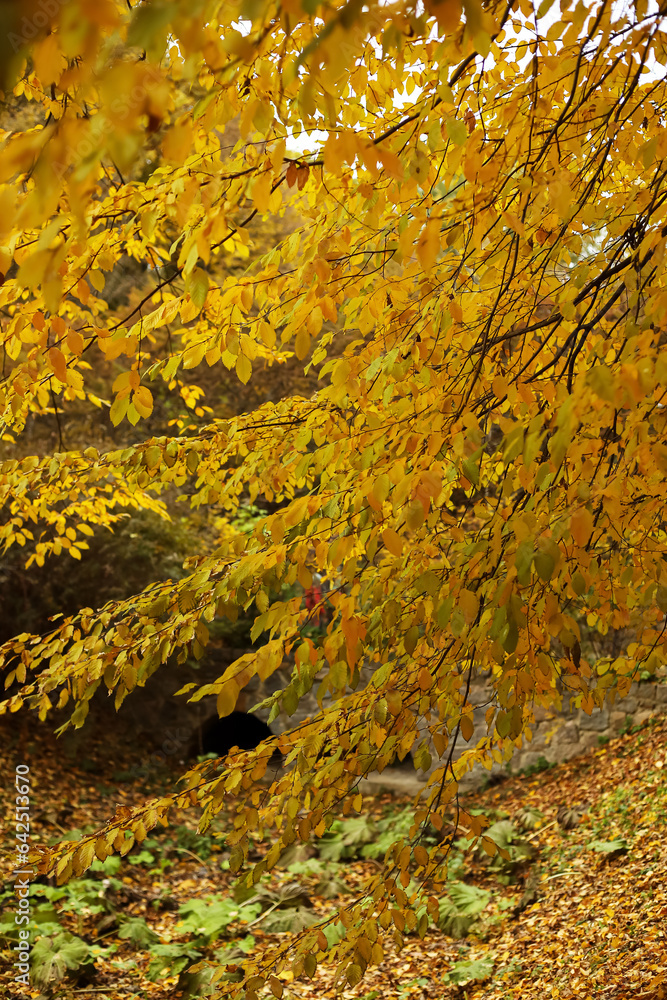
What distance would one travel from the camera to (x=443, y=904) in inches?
225

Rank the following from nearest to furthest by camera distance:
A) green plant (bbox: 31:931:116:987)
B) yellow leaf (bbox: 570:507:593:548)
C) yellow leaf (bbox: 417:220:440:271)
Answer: yellow leaf (bbox: 570:507:593:548) → yellow leaf (bbox: 417:220:440:271) → green plant (bbox: 31:931:116:987)

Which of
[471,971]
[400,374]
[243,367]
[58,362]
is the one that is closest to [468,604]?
[400,374]

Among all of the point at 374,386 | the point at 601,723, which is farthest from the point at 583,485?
the point at 601,723

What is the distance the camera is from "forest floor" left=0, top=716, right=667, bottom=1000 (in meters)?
4.33

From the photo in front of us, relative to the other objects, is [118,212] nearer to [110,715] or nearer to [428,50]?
[428,50]

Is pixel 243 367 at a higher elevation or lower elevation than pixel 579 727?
higher

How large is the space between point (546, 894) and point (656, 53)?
5347 millimetres

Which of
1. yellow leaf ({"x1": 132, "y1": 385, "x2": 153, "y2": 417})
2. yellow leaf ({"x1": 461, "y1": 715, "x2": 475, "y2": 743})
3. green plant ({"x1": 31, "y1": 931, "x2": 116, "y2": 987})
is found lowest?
green plant ({"x1": 31, "y1": 931, "x2": 116, "y2": 987})

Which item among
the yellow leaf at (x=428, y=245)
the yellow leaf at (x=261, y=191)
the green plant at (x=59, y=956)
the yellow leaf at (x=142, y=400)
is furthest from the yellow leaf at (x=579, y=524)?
the green plant at (x=59, y=956)

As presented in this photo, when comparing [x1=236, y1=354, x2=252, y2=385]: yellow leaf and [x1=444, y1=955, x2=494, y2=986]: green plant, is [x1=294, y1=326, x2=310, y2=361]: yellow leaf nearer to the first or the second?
[x1=236, y1=354, x2=252, y2=385]: yellow leaf

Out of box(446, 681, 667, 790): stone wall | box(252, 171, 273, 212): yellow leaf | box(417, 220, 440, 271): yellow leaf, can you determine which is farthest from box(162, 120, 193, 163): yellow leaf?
box(446, 681, 667, 790): stone wall

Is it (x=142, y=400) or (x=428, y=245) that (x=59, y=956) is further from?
(x=428, y=245)

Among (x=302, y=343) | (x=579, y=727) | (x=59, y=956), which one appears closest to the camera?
(x=302, y=343)

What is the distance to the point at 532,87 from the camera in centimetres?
212
